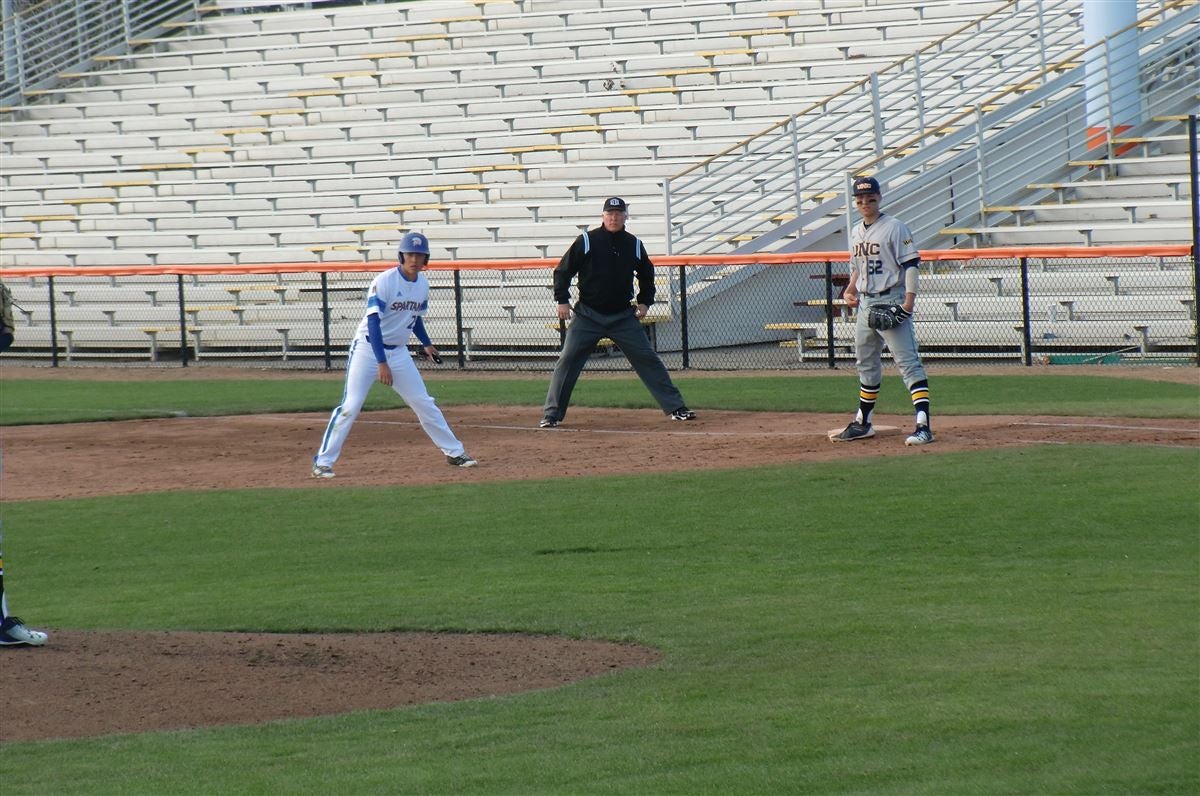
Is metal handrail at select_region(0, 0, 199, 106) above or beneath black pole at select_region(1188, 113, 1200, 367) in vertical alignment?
above

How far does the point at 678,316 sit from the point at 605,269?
25.8ft

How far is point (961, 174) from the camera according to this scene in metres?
25.4

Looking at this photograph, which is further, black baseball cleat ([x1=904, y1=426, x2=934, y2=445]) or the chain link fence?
the chain link fence

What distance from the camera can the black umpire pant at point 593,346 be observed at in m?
15.7

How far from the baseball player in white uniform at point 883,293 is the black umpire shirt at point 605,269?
2515 mm

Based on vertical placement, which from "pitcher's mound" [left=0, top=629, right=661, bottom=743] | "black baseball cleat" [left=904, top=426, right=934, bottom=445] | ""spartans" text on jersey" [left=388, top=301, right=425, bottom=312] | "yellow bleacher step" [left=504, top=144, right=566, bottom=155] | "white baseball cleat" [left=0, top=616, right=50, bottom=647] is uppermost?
"yellow bleacher step" [left=504, top=144, right=566, bottom=155]

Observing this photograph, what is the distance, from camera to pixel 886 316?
43.5 ft

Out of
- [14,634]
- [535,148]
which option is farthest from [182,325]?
[14,634]

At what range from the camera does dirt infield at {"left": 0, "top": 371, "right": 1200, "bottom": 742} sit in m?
7.02

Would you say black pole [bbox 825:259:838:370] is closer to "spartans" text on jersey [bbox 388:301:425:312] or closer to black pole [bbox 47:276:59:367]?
"spartans" text on jersey [bbox 388:301:425:312]

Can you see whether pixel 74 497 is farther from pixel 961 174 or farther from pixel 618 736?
pixel 961 174

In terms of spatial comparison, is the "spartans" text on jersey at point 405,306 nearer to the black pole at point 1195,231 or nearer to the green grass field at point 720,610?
the green grass field at point 720,610

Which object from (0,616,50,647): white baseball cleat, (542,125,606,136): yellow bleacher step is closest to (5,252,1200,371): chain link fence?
(542,125,606,136): yellow bleacher step

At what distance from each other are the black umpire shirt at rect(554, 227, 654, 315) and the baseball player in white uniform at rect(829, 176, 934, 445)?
251 centimetres
